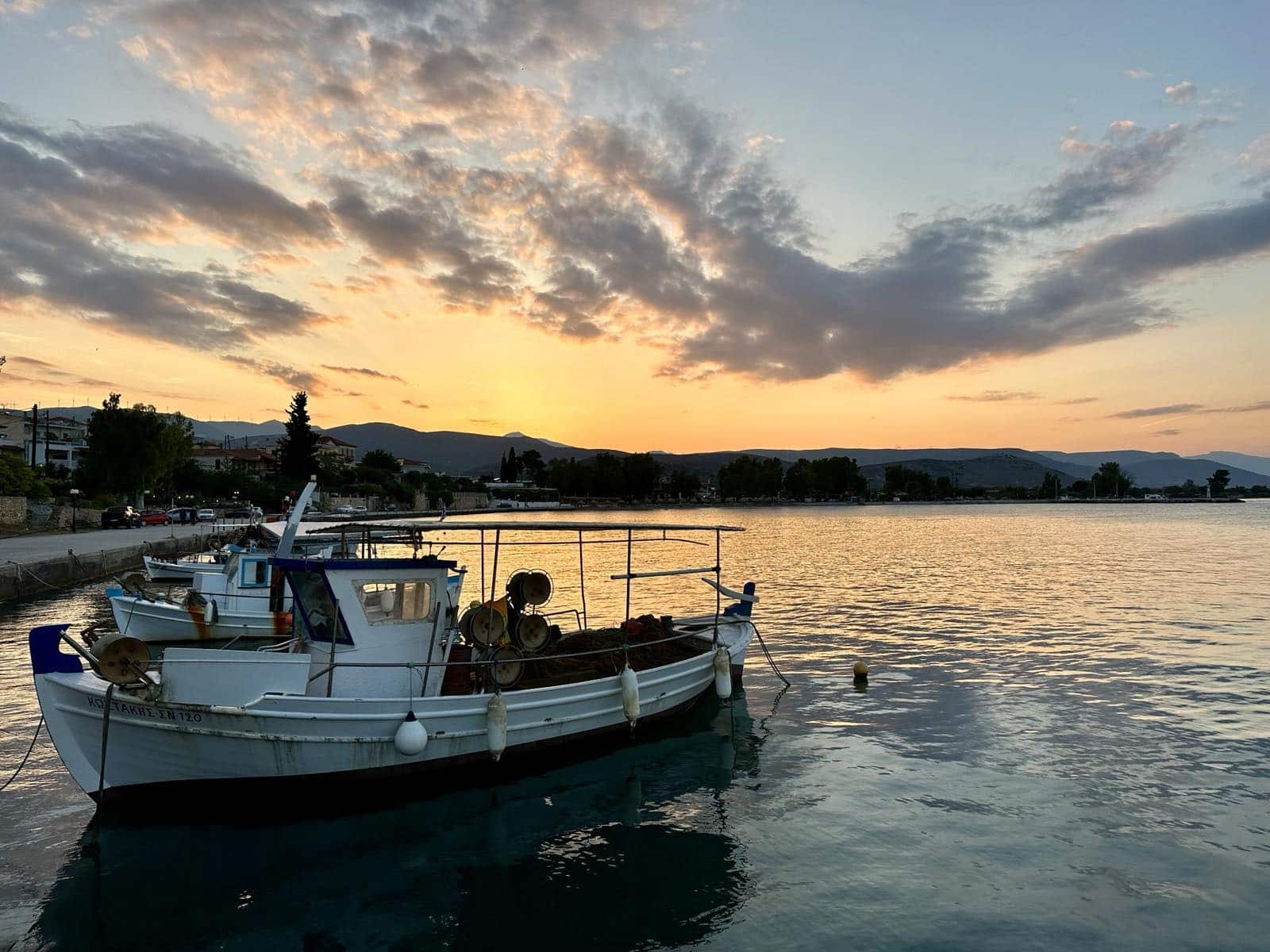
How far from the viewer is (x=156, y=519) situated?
225ft

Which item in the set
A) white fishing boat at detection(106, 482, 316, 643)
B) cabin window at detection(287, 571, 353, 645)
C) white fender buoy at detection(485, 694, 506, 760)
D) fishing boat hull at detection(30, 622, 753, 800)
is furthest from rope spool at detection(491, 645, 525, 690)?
white fishing boat at detection(106, 482, 316, 643)

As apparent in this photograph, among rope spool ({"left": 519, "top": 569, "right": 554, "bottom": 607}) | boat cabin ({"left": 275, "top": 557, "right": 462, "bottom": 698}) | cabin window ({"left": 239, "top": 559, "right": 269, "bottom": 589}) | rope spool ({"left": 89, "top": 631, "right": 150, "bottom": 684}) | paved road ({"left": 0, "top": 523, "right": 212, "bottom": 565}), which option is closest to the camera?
rope spool ({"left": 89, "top": 631, "right": 150, "bottom": 684})

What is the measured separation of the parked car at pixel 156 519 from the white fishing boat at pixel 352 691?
63897 millimetres

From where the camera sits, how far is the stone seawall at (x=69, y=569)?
108 feet

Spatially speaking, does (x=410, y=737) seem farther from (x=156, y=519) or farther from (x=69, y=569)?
(x=156, y=519)

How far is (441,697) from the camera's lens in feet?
40.6

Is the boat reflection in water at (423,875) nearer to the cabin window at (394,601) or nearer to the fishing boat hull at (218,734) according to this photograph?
the fishing boat hull at (218,734)

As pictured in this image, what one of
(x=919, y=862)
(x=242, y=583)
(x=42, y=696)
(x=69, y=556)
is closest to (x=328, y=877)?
(x=42, y=696)

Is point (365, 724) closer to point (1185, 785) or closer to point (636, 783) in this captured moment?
point (636, 783)

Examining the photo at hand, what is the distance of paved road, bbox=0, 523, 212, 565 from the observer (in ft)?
130

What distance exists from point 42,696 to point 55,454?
139m

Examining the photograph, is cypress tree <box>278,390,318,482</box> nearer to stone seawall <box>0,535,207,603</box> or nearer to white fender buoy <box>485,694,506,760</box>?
stone seawall <box>0,535,207,603</box>

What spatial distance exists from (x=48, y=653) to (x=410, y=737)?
5.39m

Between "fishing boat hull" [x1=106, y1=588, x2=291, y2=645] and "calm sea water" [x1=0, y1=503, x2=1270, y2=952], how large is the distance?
11.9 feet
